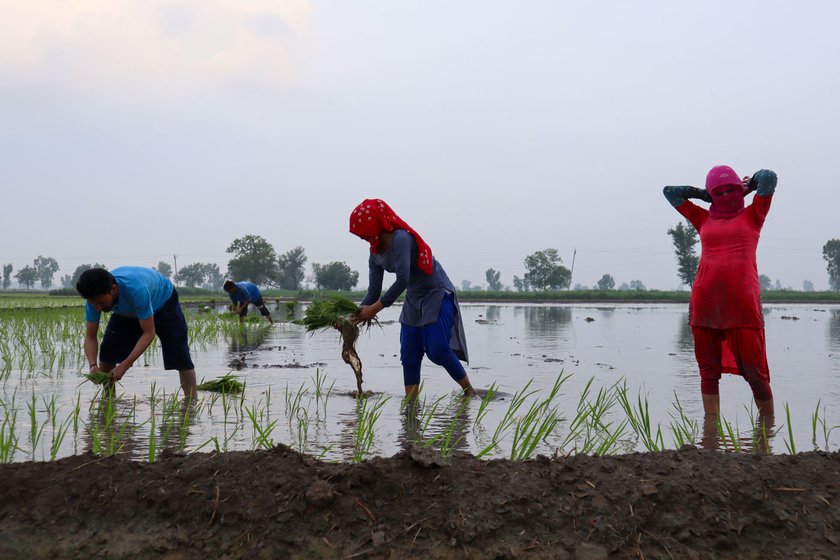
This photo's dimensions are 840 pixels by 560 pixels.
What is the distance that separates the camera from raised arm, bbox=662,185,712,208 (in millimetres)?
4199

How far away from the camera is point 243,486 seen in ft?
7.73

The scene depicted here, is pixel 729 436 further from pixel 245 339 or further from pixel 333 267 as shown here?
pixel 333 267

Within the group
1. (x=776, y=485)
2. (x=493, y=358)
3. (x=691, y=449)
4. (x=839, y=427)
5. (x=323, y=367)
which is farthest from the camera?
(x=493, y=358)

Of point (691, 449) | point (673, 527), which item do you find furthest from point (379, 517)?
point (691, 449)

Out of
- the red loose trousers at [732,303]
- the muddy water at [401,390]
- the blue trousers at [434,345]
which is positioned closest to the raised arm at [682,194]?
the red loose trousers at [732,303]

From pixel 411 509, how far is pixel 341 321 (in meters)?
2.90

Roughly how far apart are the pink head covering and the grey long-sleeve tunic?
69.7 inches

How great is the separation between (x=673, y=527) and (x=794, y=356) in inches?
284

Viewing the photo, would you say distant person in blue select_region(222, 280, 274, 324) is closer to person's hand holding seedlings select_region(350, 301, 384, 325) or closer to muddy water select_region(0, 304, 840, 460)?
muddy water select_region(0, 304, 840, 460)

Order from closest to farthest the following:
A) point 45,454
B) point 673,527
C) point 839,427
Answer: point 673,527 < point 45,454 < point 839,427

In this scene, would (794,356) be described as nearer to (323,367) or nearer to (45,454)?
(323,367)

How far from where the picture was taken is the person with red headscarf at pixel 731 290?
149 inches

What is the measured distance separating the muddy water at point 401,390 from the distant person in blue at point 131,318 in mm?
311

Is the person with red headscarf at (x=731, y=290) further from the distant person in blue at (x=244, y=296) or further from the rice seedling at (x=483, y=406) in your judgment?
the distant person in blue at (x=244, y=296)
